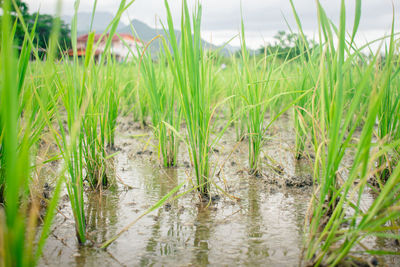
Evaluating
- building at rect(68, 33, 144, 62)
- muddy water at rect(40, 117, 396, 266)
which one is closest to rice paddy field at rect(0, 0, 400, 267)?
muddy water at rect(40, 117, 396, 266)

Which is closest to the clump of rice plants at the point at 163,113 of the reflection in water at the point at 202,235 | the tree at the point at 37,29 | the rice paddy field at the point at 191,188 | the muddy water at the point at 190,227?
the rice paddy field at the point at 191,188

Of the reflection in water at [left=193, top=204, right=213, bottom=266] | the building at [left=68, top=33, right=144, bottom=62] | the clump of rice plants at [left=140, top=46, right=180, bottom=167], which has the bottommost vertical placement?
the reflection in water at [left=193, top=204, right=213, bottom=266]

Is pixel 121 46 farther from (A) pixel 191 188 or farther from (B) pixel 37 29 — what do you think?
(B) pixel 37 29

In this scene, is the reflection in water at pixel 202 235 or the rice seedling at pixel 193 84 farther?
the rice seedling at pixel 193 84

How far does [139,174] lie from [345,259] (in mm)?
1102

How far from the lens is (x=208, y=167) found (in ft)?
4.38

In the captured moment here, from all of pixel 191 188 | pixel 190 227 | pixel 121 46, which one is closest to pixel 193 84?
pixel 191 188

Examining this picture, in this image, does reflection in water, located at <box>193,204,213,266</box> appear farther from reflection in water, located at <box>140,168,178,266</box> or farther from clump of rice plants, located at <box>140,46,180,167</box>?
clump of rice plants, located at <box>140,46,180,167</box>

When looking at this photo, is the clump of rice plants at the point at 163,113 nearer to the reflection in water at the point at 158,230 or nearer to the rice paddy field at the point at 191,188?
the rice paddy field at the point at 191,188

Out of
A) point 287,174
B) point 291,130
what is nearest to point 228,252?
point 287,174

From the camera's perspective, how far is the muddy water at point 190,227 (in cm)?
Result: 90

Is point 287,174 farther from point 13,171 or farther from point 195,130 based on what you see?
point 13,171

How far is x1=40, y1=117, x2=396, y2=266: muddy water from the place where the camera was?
90 centimetres

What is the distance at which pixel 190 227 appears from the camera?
3.60ft
